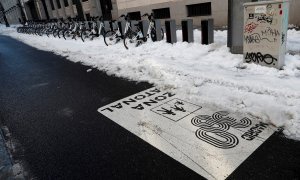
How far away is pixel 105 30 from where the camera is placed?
13.3 metres

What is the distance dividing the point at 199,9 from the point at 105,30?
4.83 metres

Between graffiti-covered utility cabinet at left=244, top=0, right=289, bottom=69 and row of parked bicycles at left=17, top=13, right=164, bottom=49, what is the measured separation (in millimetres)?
4904

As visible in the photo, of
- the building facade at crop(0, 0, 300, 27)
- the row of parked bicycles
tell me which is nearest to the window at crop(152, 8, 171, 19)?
the building facade at crop(0, 0, 300, 27)

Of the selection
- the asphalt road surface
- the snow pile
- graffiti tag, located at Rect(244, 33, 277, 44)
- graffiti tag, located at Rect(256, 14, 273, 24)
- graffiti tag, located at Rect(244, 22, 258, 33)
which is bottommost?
the asphalt road surface

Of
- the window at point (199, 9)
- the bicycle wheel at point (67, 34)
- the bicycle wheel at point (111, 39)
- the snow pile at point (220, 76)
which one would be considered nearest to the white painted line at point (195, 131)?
the snow pile at point (220, 76)

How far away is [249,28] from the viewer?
18.7 feet

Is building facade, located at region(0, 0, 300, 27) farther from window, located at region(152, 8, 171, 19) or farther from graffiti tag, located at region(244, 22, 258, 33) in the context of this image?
graffiti tag, located at region(244, 22, 258, 33)

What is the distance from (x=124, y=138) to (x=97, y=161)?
0.58m

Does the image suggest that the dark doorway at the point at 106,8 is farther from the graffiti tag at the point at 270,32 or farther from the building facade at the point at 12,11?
the building facade at the point at 12,11

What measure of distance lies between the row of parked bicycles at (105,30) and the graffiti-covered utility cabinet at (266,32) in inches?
193

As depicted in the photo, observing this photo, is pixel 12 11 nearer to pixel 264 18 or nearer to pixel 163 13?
pixel 163 13

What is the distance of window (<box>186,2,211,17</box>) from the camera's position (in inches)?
486

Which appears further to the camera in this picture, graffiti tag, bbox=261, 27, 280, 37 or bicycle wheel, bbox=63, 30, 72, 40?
bicycle wheel, bbox=63, 30, 72, 40

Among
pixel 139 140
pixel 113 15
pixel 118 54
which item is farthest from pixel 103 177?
pixel 113 15
